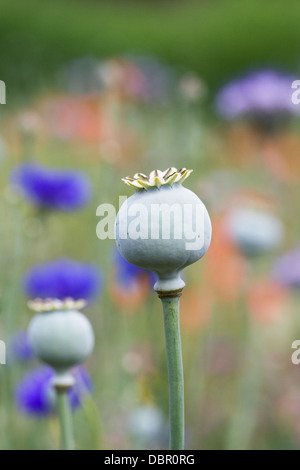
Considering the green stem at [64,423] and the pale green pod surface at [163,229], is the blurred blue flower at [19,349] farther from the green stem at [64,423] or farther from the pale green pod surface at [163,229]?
the pale green pod surface at [163,229]

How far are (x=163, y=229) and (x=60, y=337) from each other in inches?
5.9

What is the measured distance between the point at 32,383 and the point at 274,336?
845 mm

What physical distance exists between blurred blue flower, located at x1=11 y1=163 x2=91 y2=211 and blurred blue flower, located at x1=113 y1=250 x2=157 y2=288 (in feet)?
0.34

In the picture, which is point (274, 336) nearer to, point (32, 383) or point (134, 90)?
point (32, 383)

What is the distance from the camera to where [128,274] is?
43.7 inches

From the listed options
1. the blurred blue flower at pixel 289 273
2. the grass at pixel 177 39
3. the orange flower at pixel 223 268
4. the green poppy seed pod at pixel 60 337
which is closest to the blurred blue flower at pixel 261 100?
the orange flower at pixel 223 268

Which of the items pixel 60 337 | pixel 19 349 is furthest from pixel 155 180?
pixel 19 349

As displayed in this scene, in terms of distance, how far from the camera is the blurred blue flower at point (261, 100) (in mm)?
1600

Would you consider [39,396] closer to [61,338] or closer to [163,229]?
[61,338]

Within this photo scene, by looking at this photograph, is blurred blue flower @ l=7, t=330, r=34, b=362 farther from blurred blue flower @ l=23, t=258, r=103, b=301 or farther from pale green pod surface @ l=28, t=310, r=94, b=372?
pale green pod surface @ l=28, t=310, r=94, b=372

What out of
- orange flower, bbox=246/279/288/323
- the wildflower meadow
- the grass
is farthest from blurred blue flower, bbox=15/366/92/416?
the grass

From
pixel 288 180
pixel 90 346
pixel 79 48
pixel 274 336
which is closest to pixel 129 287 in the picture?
pixel 274 336

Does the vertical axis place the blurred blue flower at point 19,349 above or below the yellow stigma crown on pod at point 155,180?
below

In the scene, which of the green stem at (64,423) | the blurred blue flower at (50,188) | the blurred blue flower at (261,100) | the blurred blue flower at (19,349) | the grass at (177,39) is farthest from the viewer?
the grass at (177,39)
